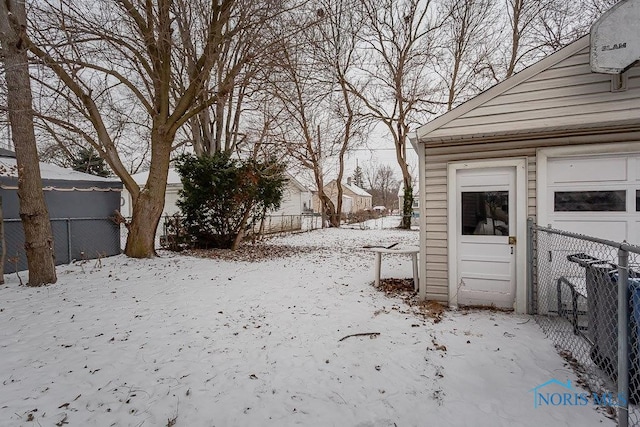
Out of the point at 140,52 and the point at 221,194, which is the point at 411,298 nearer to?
the point at 221,194

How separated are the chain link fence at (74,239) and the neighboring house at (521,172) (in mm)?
7941

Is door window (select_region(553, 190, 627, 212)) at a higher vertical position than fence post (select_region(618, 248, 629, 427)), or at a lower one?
higher

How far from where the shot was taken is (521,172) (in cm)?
455

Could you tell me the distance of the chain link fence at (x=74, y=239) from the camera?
7.25 meters

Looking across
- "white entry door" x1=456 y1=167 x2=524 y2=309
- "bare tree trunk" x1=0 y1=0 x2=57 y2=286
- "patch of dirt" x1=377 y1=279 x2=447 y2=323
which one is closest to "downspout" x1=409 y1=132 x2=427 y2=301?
"patch of dirt" x1=377 y1=279 x2=447 y2=323

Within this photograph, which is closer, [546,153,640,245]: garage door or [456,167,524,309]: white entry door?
[546,153,640,245]: garage door

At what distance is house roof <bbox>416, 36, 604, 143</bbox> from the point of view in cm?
425

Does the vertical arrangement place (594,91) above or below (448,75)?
below

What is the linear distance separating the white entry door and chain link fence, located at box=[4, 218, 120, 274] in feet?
26.6

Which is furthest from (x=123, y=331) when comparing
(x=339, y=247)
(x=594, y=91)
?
(x=339, y=247)

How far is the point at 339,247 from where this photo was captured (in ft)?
39.8

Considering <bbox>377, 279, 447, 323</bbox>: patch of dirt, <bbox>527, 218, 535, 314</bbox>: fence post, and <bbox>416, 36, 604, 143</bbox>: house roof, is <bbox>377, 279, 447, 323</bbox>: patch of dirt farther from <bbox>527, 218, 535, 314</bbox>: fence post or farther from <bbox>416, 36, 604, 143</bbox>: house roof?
<bbox>416, 36, 604, 143</bbox>: house roof

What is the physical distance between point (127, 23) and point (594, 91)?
29.9 ft

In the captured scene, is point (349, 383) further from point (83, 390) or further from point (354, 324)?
point (83, 390)
